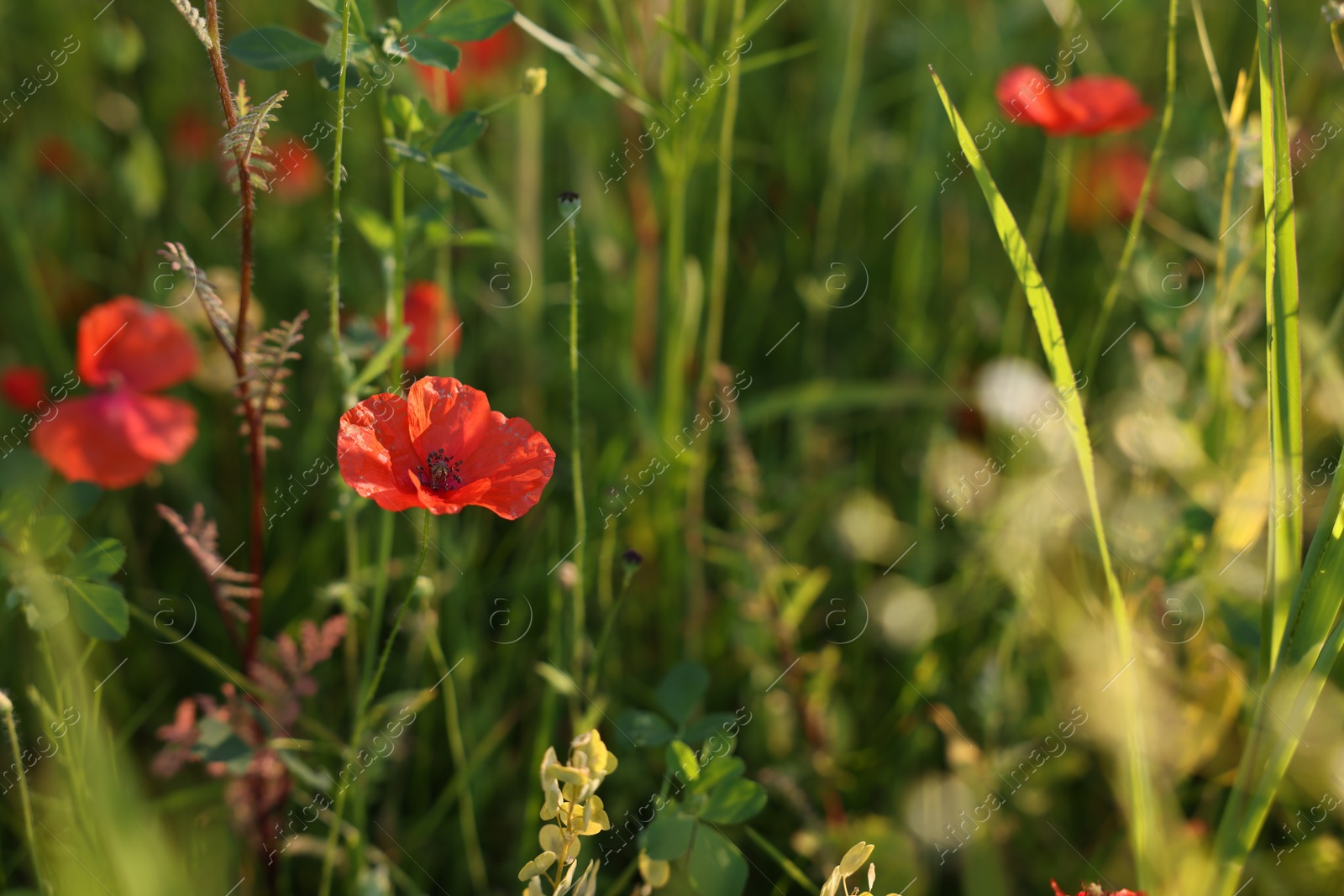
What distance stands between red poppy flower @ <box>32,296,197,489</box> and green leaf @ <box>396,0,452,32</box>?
70 centimetres

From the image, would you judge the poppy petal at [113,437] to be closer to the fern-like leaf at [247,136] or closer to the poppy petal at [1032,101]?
the fern-like leaf at [247,136]

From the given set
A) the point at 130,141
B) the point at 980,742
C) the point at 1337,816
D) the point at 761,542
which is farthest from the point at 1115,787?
the point at 130,141

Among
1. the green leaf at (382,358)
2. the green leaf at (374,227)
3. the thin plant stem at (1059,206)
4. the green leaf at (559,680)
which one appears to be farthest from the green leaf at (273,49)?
the thin plant stem at (1059,206)

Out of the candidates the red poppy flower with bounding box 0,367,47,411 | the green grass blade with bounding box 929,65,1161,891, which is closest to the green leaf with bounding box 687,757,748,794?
the green grass blade with bounding box 929,65,1161,891

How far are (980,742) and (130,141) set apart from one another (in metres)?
2.42

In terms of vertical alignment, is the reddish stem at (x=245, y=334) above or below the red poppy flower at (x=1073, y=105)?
above

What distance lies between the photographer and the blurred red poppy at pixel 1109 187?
2.40 meters

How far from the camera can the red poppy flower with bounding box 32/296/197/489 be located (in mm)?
1480

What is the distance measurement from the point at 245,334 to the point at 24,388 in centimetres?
86

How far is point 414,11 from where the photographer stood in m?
1.25

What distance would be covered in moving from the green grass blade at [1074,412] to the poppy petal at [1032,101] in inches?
17.9

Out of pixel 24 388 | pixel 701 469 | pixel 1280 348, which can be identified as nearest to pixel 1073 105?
pixel 1280 348

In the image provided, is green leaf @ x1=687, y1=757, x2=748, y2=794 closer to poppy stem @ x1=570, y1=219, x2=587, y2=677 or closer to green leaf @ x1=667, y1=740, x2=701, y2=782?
green leaf @ x1=667, y1=740, x2=701, y2=782

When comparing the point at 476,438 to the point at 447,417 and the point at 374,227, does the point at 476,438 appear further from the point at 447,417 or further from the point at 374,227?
the point at 374,227
